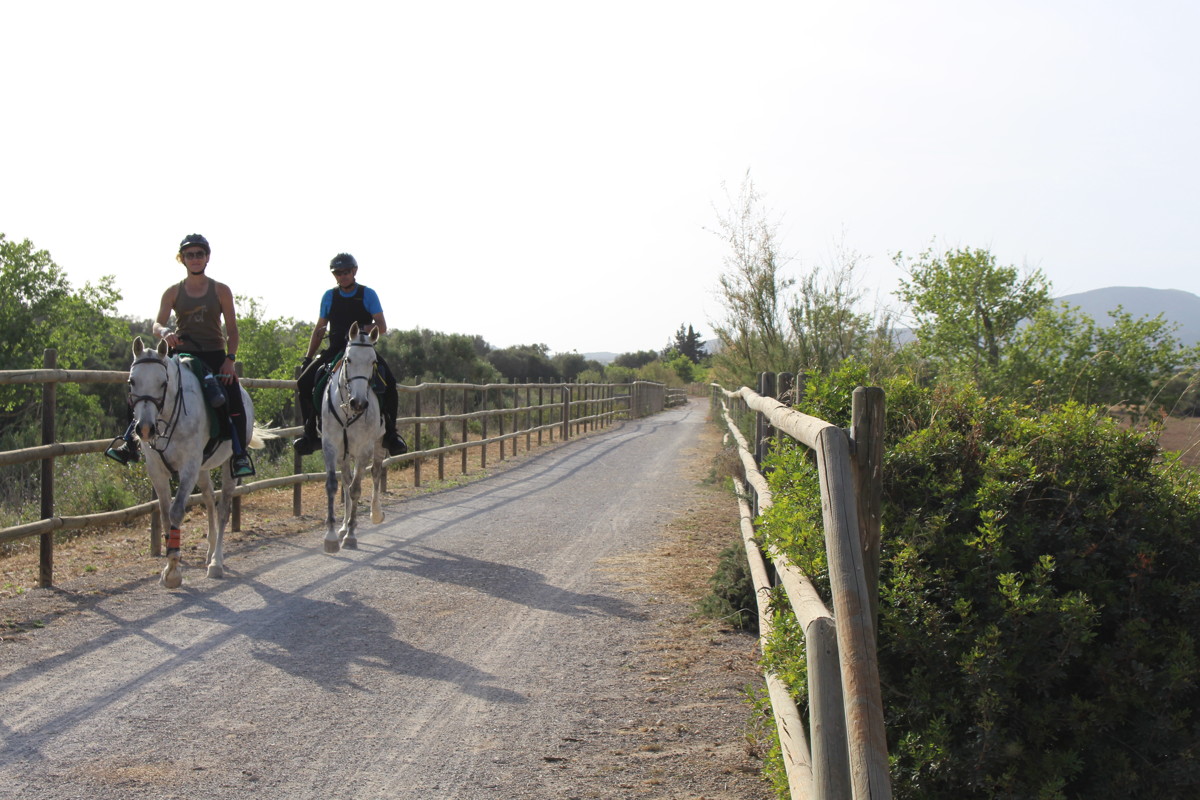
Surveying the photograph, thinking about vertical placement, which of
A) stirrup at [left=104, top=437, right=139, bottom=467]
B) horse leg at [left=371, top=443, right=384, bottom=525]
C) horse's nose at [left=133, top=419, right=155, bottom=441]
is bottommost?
horse leg at [left=371, top=443, right=384, bottom=525]

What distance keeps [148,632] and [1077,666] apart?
499cm

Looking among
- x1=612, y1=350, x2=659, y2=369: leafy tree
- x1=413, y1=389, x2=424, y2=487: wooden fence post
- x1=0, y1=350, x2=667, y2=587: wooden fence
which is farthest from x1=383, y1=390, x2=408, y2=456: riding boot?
x1=612, y1=350, x2=659, y2=369: leafy tree

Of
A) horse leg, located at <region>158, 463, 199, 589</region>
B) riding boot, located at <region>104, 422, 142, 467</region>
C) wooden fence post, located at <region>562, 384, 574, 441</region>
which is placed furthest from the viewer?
wooden fence post, located at <region>562, 384, 574, 441</region>

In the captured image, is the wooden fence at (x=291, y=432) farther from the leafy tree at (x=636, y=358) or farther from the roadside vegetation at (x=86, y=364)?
the leafy tree at (x=636, y=358)

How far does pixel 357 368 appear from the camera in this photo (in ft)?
25.7

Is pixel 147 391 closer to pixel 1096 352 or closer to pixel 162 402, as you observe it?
pixel 162 402

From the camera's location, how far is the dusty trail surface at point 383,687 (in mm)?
3543

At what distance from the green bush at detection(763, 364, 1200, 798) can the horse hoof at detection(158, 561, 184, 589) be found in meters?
5.46

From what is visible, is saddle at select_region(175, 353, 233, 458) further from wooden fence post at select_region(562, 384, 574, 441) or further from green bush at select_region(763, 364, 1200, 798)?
wooden fence post at select_region(562, 384, 574, 441)

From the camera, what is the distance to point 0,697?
4.24m

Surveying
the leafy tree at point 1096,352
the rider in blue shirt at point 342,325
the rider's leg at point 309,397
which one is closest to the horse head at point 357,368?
the rider in blue shirt at point 342,325

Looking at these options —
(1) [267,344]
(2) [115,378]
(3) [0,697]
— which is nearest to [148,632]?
(3) [0,697]

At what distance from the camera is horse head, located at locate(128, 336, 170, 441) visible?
5.99 meters

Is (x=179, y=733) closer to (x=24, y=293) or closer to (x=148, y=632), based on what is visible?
(x=148, y=632)
